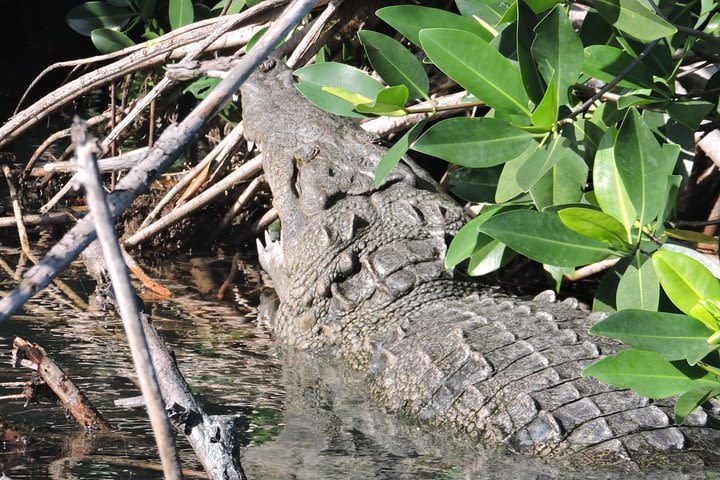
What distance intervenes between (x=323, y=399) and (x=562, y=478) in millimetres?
784

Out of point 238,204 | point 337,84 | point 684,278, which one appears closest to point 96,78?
point 238,204

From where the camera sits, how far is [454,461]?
2002 millimetres

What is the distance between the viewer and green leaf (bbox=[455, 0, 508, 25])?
238cm

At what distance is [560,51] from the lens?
6.29ft

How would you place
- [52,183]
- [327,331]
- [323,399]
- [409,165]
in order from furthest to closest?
[52,183]
[409,165]
[327,331]
[323,399]

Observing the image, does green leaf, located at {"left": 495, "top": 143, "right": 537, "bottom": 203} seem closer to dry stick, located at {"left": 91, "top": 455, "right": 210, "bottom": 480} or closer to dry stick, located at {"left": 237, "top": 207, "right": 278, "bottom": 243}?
dry stick, located at {"left": 91, "top": 455, "right": 210, "bottom": 480}

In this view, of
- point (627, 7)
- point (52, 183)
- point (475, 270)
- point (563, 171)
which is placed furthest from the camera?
point (52, 183)

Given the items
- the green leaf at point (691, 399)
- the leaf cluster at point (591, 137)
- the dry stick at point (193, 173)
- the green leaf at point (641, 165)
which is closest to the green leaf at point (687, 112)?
the leaf cluster at point (591, 137)

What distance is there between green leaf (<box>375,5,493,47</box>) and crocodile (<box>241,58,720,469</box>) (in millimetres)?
836

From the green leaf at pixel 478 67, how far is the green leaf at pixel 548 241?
241mm

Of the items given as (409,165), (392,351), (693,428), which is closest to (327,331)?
(392,351)

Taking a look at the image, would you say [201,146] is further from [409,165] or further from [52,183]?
[409,165]

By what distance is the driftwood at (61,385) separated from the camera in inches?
72.2

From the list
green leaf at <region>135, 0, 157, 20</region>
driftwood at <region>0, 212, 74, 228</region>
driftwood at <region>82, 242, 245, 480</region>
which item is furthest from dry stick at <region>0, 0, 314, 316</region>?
green leaf at <region>135, 0, 157, 20</region>
